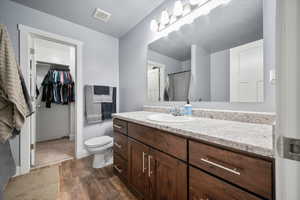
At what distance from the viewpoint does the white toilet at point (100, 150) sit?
1.68m

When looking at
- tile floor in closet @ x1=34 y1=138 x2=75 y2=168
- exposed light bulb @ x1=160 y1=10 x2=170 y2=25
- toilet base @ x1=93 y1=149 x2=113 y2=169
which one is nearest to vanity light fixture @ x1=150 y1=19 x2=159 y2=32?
exposed light bulb @ x1=160 y1=10 x2=170 y2=25

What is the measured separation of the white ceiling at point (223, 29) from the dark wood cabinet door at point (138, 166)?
1072 millimetres

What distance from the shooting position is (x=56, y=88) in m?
2.72

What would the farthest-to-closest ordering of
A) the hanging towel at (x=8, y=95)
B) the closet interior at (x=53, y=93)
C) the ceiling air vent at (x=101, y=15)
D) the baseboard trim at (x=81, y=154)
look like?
the closet interior at (x=53, y=93), the baseboard trim at (x=81, y=154), the ceiling air vent at (x=101, y=15), the hanging towel at (x=8, y=95)

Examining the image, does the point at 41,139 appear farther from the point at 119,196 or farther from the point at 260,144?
the point at 260,144

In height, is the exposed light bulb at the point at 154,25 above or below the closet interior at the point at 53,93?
above

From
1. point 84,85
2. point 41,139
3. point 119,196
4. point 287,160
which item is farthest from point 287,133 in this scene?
point 41,139

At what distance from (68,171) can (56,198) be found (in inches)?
20.1

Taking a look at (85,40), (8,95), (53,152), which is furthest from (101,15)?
(53,152)

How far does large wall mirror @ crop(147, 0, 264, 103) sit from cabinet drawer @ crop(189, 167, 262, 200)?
699mm

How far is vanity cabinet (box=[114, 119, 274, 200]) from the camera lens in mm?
533

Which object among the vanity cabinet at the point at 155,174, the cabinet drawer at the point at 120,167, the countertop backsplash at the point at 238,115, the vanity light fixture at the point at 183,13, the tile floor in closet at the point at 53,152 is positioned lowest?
the tile floor in closet at the point at 53,152

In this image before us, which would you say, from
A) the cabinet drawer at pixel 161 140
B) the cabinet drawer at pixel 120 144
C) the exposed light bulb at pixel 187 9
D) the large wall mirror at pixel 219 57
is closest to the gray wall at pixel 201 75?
the large wall mirror at pixel 219 57

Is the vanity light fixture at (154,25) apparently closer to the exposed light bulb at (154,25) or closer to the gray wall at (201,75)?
the exposed light bulb at (154,25)
